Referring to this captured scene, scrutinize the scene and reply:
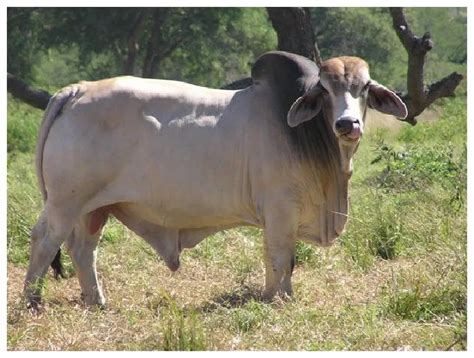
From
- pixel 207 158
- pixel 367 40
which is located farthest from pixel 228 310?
pixel 367 40

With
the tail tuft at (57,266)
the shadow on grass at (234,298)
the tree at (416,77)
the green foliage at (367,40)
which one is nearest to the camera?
the shadow on grass at (234,298)

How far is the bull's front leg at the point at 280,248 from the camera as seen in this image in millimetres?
5516

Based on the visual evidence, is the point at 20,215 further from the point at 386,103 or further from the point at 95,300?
the point at 386,103

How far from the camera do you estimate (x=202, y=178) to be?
18.3ft

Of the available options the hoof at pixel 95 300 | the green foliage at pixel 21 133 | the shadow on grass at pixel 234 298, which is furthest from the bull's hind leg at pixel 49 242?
the green foliage at pixel 21 133

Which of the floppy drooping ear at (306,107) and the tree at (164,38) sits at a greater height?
the floppy drooping ear at (306,107)

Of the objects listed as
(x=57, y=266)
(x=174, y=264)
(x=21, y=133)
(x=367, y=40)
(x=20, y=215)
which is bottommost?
(x=21, y=133)

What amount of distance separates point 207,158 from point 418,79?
3.07 meters

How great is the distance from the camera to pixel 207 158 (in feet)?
18.3

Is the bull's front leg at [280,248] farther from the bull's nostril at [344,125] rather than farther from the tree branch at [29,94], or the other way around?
the tree branch at [29,94]

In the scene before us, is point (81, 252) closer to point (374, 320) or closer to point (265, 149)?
point (265, 149)

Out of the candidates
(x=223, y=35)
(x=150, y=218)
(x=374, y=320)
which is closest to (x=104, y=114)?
(x=150, y=218)

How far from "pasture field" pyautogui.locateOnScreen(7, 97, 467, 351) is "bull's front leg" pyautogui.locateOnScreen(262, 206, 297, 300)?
0.42ft

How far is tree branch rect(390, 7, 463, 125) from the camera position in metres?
8.12
